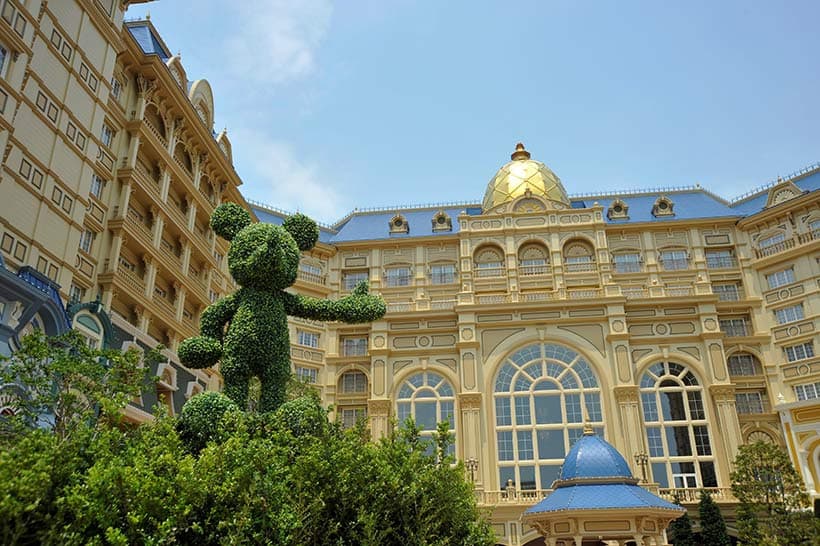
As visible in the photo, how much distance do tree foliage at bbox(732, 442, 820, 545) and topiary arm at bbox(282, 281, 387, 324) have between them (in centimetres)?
1720

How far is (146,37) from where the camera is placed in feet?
93.6

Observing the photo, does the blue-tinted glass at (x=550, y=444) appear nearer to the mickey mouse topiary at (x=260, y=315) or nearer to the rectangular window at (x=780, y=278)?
the rectangular window at (x=780, y=278)

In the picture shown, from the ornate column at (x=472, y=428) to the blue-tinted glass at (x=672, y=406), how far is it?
8.69 m

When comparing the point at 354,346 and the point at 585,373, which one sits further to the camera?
the point at 354,346

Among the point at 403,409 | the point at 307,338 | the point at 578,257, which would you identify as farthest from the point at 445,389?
the point at 578,257

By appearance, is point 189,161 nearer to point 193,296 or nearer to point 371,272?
point 193,296

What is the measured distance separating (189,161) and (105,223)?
7442mm

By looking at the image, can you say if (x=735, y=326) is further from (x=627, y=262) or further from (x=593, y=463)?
(x=593, y=463)

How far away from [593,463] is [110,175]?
1840cm

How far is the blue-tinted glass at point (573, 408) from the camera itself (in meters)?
32.8

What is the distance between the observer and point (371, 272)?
42375 millimetres

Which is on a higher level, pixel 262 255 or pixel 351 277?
pixel 351 277

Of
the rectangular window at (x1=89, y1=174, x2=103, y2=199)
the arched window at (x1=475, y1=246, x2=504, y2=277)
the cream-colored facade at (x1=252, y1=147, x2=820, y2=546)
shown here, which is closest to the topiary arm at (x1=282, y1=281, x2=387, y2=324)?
the rectangular window at (x1=89, y1=174, x2=103, y2=199)

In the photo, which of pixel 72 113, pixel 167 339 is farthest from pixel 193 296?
pixel 72 113
